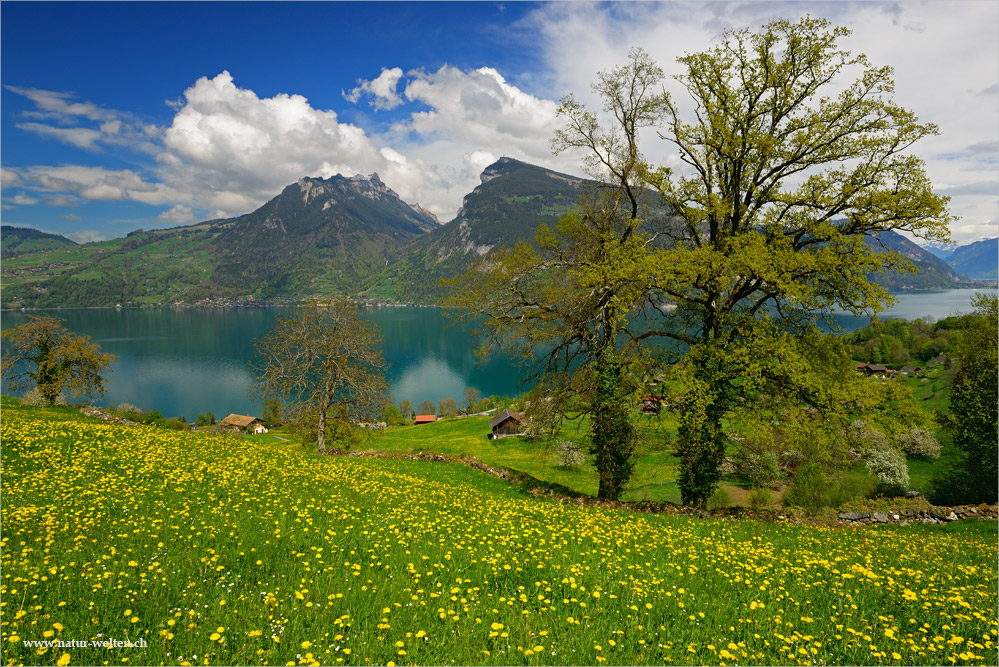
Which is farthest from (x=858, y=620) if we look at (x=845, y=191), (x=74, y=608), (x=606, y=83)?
(x=606, y=83)

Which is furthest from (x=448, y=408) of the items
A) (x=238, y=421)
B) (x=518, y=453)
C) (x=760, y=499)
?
(x=760, y=499)

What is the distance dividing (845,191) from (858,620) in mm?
13565

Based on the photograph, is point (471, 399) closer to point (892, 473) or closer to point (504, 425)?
point (504, 425)

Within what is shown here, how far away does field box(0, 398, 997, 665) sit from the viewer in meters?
5.45

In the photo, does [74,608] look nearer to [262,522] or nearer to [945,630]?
[262,522]

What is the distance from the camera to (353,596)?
6516 mm

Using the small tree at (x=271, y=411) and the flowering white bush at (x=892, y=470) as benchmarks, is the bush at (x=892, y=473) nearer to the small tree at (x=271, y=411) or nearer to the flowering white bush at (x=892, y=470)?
the flowering white bush at (x=892, y=470)

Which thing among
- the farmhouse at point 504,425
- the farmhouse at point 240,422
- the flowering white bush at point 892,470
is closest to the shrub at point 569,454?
the farmhouse at point 504,425

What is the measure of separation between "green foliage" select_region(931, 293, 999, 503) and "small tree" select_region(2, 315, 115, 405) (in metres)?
75.2

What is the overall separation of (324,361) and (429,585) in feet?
97.9

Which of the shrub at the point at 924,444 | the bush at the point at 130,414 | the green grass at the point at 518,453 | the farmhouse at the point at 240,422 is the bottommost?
the green grass at the point at 518,453

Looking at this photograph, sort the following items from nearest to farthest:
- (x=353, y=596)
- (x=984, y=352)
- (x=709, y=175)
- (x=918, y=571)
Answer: (x=353, y=596) → (x=918, y=571) → (x=709, y=175) → (x=984, y=352)

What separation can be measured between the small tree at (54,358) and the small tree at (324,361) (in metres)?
30.4

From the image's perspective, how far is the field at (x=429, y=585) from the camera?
17.9 ft
